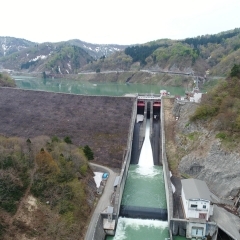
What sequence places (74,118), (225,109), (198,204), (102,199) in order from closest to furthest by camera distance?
(198,204) → (102,199) → (225,109) → (74,118)

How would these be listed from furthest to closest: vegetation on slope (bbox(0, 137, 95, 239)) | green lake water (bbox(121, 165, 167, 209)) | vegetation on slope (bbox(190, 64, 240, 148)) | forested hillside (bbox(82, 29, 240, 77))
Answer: forested hillside (bbox(82, 29, 240, 77))
vegetation on slope (bbox(190, 64, 240, 148))
green lake water (bbox(121, 165, 167, 209))
vegetation on slope (bbox(0, 137, 95, 239))

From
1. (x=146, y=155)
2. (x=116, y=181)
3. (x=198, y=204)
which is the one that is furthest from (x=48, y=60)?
(x=198, y=204)

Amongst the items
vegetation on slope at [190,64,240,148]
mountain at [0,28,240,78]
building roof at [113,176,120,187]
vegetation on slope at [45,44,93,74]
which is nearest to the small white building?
building roof at [113,176,120,187]

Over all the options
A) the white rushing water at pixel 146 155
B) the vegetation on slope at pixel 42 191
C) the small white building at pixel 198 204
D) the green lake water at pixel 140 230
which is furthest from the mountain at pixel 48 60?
the small white building at pixel 198 204

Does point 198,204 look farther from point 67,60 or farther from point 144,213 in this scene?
point 67,60

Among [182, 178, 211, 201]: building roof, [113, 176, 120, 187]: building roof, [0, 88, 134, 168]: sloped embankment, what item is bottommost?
[113, 176, 120, 187]: building roof

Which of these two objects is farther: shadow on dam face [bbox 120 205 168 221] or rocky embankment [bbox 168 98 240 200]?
rocky embankment [bbox 168 98 240 200]

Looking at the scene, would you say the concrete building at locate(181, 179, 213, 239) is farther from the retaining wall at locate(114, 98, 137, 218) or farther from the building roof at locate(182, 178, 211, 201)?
the retaining wall at locate(114, 98, 137, 218)
